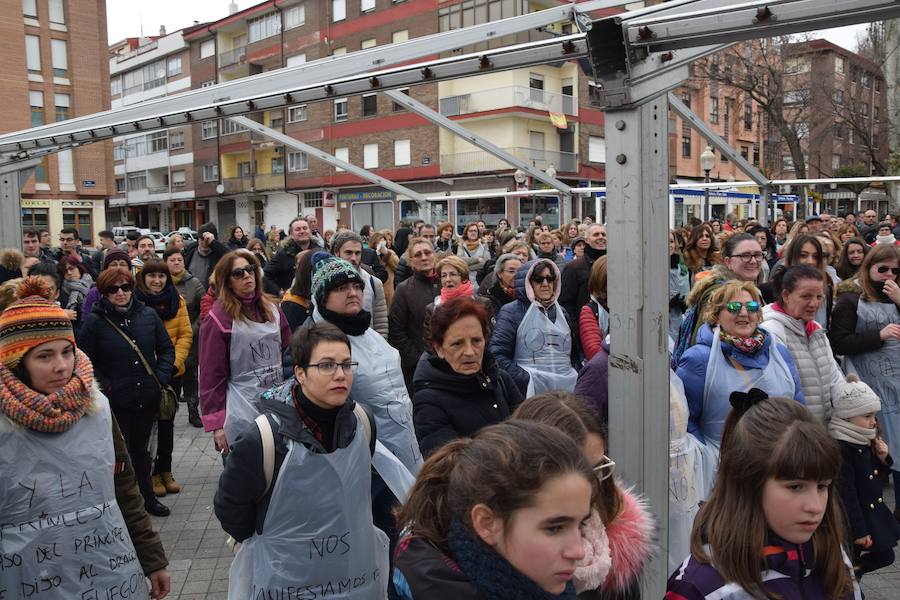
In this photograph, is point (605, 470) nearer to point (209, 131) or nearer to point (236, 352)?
point (236, 352)

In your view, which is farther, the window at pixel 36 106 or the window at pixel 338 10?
the window at pixel 36 106

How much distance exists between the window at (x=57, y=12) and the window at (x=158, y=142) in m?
12.0

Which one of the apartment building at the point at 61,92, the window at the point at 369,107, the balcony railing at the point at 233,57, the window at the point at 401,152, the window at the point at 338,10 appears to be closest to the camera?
the window at the point at 401,152

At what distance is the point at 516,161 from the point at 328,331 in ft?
26.9

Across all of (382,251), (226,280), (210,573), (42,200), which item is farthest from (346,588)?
(42,200)

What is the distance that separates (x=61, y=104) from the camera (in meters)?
45.9

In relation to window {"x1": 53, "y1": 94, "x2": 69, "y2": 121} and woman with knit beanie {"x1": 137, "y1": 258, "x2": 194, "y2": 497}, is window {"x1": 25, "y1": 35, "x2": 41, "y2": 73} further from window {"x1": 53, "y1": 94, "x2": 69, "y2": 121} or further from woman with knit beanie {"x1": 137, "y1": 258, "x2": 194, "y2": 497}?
woman with knit beanie {"x1": 137, "y1": 258, "x2": 194, "y2": 497}

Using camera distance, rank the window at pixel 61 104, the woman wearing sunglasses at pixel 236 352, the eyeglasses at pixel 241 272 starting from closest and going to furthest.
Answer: the woman wearing sunglasses at pixel 236 352 → the eyeglasses at pixel 241 272 → the window at pixel 61 104

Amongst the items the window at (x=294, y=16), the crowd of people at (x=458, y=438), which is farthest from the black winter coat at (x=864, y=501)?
the window at (x=294, y=16)

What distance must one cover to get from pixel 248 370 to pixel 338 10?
138ft

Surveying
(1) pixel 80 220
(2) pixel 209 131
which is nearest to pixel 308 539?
(1) pixel 80 220

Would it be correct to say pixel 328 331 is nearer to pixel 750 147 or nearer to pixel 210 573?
pixel 210 573

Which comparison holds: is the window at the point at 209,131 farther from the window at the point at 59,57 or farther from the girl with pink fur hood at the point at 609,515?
the girl with pink fur hood at the point at 609,515

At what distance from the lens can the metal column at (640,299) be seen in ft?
8.95
